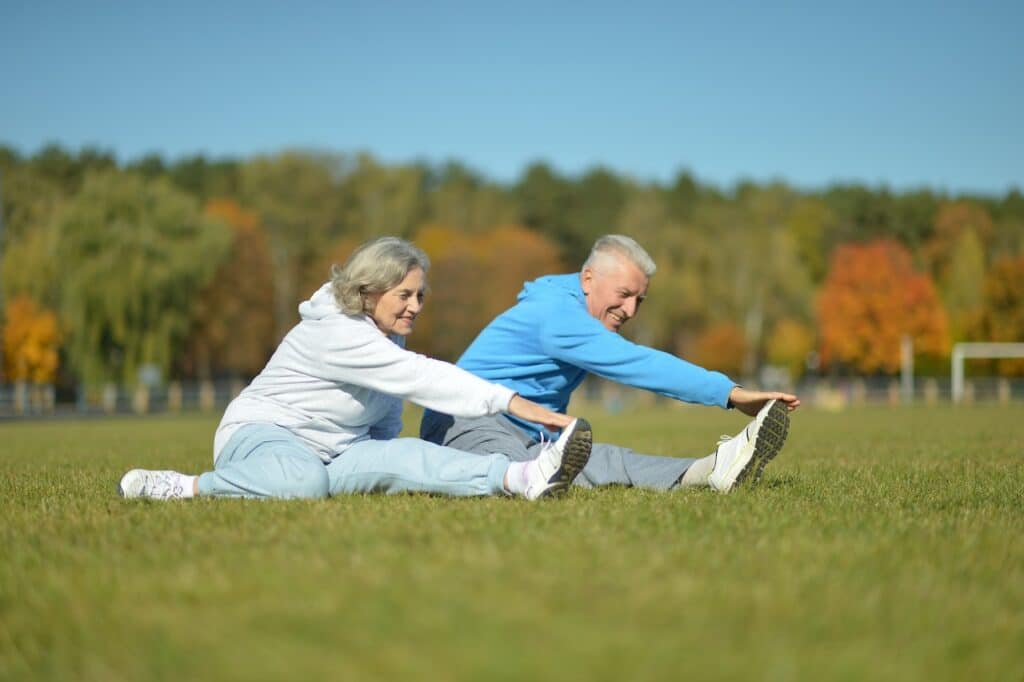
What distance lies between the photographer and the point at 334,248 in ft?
217

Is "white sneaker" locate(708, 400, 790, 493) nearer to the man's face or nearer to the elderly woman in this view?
the man's face

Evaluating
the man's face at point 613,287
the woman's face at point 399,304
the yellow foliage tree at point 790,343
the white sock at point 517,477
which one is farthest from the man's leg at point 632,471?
the yellow foliage tree at point 790,343

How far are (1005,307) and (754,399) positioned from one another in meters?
69.1

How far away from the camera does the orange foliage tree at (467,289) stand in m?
64.8

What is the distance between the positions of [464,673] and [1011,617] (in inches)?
58.7

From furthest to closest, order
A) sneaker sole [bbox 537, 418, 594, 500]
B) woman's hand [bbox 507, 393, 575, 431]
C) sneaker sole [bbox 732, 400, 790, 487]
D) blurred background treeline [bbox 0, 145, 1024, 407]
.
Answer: blurred background treeline [bbox 0, 145, 1024, 407] < sneaker sole [bbox 732, 400, 790, 487] < woman's hand [bbox 507, 393, 575, 431] < sneaker sole [bbox 537, 418, 594, 500]

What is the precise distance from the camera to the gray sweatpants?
20.0ft

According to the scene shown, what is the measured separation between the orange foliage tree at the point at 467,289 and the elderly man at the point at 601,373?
57350 millimetres

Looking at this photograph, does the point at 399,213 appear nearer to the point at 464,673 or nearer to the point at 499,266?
the point at 499,266

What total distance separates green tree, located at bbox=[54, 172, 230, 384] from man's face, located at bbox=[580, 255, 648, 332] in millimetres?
38331

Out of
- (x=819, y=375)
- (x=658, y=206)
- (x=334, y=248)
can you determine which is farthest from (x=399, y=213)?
(x=819, y=375)

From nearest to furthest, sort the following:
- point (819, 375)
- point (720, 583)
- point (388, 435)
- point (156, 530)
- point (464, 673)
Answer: point (464, 673), point (720, 583), point (156, 530), point (388, 435), point (819, 375)

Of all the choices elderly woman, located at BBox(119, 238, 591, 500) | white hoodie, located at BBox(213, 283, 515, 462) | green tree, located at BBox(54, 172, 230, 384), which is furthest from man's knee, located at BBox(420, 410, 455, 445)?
green tree, located at BBox(54, 172, 230, 384)

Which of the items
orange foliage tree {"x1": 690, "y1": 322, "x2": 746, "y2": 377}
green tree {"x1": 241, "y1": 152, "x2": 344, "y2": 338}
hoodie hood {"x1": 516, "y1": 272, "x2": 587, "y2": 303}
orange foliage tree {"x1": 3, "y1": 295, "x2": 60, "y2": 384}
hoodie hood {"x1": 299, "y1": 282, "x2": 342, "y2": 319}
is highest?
green tree {"x1": 241, "y1": 152, "x2": 344, "y2": 338}
